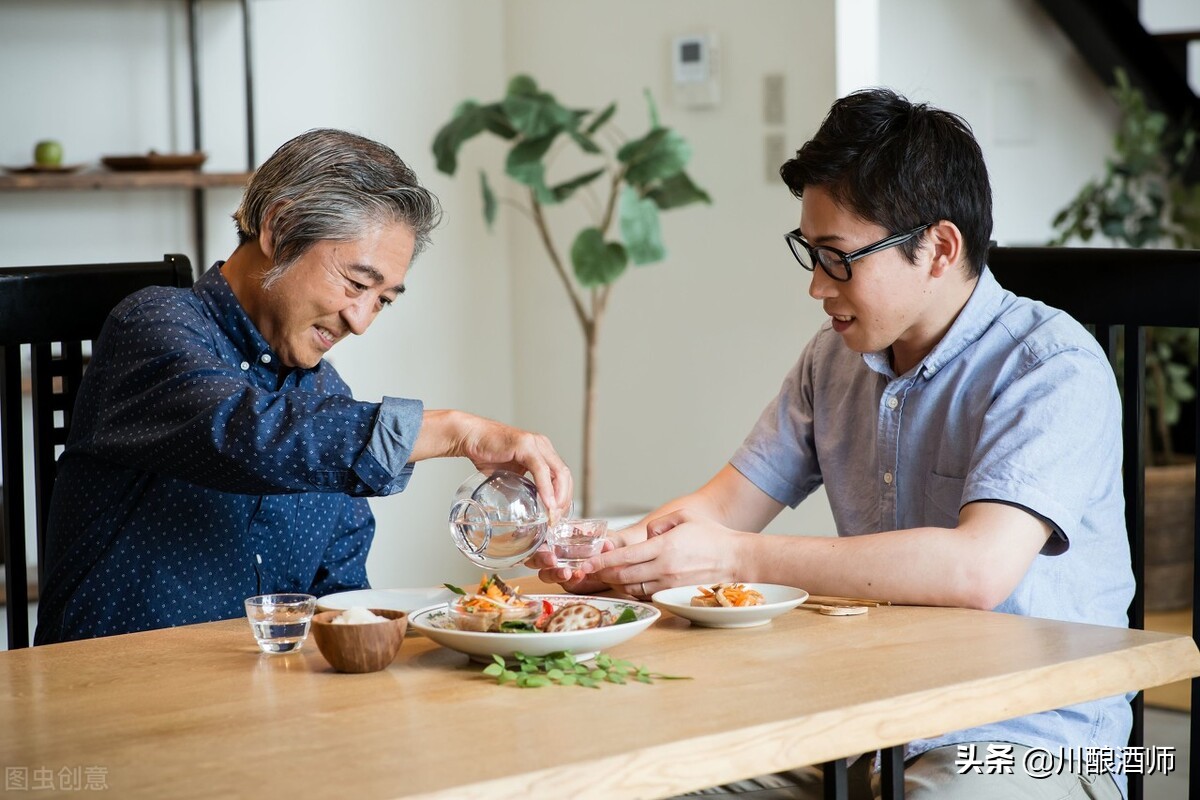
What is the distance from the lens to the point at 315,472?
60.7 inches

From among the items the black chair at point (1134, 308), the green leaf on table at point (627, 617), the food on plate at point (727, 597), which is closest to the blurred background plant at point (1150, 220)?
the black chair at point (1134, 308)

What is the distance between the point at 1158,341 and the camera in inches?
175

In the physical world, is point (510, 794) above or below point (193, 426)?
below

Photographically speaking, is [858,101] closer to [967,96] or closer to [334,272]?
[334,272]

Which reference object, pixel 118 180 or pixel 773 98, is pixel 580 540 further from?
pixel 773 98

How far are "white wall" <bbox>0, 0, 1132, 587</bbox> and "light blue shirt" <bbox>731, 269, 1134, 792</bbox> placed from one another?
1.93 m

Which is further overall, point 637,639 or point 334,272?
point 334,272

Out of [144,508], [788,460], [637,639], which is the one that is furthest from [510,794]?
[788,460]

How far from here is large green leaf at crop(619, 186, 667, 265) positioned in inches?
149

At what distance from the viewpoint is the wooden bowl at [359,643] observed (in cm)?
133

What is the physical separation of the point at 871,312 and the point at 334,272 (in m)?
0.67

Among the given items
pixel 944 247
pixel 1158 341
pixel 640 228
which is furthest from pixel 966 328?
pixel 1158 341

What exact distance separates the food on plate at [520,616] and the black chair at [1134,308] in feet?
2.35

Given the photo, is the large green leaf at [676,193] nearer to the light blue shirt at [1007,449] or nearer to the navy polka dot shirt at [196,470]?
the light blue shirt at [1007,449]
